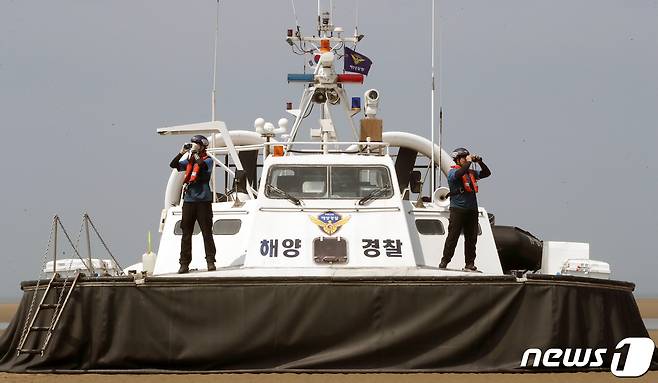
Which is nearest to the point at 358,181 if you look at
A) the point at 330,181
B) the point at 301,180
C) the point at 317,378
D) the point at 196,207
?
the point at 330,181

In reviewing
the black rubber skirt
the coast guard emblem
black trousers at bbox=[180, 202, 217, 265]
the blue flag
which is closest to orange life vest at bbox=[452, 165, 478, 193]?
the coast guard emblem

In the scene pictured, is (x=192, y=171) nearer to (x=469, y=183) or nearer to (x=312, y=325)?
(x=312, y=325)

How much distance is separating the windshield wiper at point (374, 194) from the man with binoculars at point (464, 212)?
0.86 metres

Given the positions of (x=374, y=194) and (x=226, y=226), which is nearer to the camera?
(x=374, y=194)

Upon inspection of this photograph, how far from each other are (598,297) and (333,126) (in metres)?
5.10

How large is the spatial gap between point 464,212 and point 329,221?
1.37 metres

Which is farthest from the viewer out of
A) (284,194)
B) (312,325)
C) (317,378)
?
(284,194)

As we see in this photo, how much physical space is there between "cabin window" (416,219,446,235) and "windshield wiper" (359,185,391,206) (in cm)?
50

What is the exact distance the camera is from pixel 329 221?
10.7 meters

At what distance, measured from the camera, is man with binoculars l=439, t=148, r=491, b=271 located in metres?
10.5

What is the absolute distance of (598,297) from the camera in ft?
30.3

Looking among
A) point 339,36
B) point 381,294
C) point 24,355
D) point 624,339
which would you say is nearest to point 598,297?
point 624,339

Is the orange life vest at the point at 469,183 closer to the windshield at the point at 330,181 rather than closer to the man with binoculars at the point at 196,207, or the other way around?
the windshield at the point at 330,181

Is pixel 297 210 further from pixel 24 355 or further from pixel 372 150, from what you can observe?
pixel 24 355
